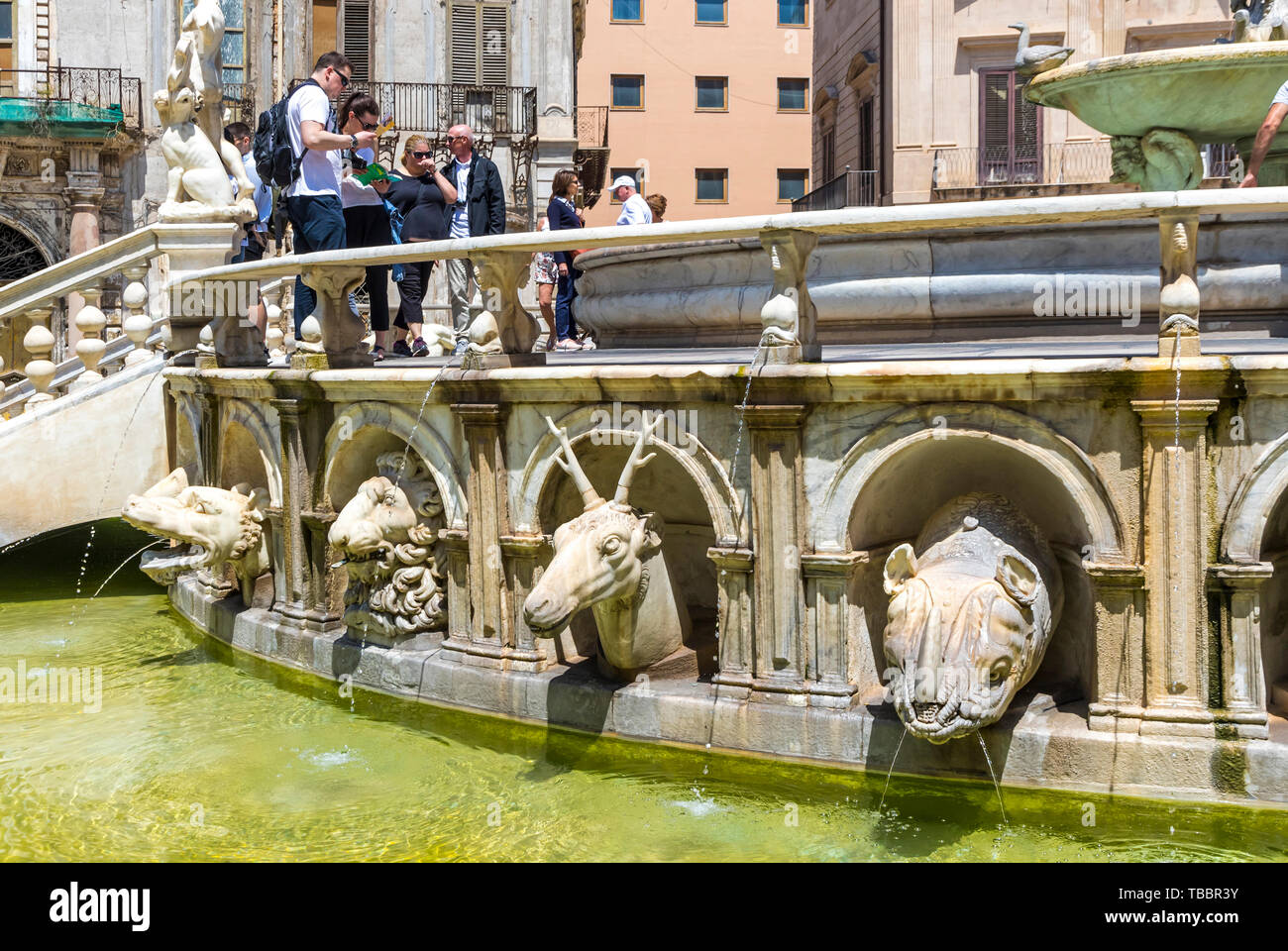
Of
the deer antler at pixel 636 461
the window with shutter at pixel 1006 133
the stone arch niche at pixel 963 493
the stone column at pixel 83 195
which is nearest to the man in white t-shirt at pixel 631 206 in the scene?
the deer antler at pixel 636 461

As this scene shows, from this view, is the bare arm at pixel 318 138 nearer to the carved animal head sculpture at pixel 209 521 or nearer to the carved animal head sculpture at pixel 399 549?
the carved animal head sculpture at pixel 209 521

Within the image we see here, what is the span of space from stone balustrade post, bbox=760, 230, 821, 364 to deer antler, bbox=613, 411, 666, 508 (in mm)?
658

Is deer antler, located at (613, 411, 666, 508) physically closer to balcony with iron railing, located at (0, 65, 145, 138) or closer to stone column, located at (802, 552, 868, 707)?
stone column, located at (802, 552, 868, 707)

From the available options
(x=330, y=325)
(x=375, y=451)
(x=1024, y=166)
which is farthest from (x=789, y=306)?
(x=1024, y=166)

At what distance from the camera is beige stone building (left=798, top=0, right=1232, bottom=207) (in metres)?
29.3

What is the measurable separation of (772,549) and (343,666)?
2.75m

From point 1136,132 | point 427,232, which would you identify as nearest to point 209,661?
point 427,232

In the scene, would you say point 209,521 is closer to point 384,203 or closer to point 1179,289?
point 384,203

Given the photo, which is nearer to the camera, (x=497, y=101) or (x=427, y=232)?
(x=427, y=232)

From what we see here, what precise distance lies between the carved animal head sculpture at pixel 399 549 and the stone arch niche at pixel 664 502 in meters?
0.72

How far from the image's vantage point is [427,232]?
1126 cm

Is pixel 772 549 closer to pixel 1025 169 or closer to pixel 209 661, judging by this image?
pixel 209 661

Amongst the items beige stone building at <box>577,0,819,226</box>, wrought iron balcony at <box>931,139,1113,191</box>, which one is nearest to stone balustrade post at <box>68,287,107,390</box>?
wrought iron balcony at <box>931,139,1113,191</box>

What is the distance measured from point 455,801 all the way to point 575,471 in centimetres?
161
